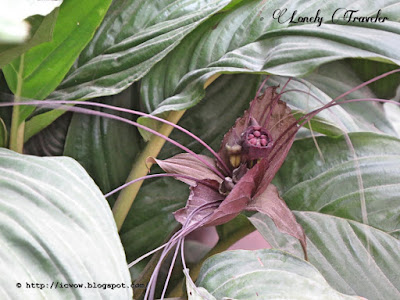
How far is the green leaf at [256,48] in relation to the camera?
18.7 inches

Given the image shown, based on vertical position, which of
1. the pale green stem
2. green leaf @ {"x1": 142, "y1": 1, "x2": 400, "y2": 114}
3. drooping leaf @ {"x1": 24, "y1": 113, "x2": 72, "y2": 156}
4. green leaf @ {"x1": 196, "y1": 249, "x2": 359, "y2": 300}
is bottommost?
the pale green stem

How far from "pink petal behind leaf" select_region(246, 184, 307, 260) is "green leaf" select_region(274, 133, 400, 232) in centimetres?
10

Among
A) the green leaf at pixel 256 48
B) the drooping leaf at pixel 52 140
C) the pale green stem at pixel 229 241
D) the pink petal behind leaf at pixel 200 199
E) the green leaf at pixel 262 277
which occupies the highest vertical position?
the green leaf at pixel 256 48

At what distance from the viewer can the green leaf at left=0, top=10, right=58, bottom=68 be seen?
38 cm

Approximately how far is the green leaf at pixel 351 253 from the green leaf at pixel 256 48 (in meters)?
0.15

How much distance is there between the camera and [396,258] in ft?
1.56

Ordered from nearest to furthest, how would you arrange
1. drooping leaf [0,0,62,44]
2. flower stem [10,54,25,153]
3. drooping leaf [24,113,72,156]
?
drooping leaf [0,0,62,44], flower stem [10,54,25,153], drooping leaf [24,113,72,156]

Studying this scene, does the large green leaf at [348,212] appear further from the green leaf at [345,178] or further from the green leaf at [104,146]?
the green leaf at [104,146]

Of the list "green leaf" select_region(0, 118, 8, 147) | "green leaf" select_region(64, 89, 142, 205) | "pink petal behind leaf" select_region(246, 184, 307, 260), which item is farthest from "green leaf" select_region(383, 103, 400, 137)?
"green leaf" select_region(0, 118, 8, 147)

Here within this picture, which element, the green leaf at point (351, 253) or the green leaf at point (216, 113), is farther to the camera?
the green leaf at point (216, 113)

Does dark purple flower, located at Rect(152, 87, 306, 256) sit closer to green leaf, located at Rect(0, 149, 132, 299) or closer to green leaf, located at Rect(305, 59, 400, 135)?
green leaf, located at Rect(0, 149, 132, 299)

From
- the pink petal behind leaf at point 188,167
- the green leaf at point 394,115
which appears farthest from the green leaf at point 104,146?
the green leaf at point 394,115

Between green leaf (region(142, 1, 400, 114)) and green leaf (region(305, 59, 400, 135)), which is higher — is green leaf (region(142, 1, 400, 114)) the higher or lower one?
the higher one

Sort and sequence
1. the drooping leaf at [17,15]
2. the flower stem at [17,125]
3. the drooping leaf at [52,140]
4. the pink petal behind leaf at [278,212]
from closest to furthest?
the drooping leaf at [17,15]
the pink petal behind leaf at [278,212]
the flower stem at [17,125]
the drooping leaf at [52,140]
